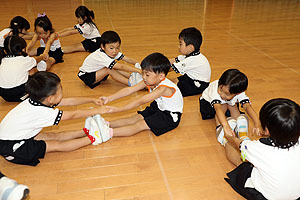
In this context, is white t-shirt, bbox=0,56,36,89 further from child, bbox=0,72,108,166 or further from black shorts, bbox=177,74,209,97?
black shorts, bbox=177,74,209,97

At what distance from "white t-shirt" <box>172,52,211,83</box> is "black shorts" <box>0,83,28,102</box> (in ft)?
4.38

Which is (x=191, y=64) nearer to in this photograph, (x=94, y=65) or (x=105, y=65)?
(x=105, y=65)

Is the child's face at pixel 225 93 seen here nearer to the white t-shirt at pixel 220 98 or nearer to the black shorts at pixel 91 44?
the white t-shirt at pixel 220 98

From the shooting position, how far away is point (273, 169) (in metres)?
1.26

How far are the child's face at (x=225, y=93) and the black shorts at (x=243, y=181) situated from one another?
50 centimetres

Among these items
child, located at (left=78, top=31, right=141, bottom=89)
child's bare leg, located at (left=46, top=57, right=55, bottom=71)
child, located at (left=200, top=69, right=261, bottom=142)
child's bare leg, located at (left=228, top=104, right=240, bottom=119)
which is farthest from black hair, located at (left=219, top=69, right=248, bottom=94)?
child's bare leg, located at (left=46, top=57, right=55, bottom=71)

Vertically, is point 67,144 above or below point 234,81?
below

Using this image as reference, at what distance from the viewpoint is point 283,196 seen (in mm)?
1317

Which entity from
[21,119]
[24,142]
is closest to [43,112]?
[21,119]

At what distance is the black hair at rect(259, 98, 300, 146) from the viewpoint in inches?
46.3

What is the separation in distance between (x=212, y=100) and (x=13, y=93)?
64.9 inches

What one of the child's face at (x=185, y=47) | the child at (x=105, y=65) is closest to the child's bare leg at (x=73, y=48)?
the child at (x=105, y=65)

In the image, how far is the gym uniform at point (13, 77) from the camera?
2.33 metres

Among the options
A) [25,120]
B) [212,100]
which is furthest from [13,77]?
[212,100]
